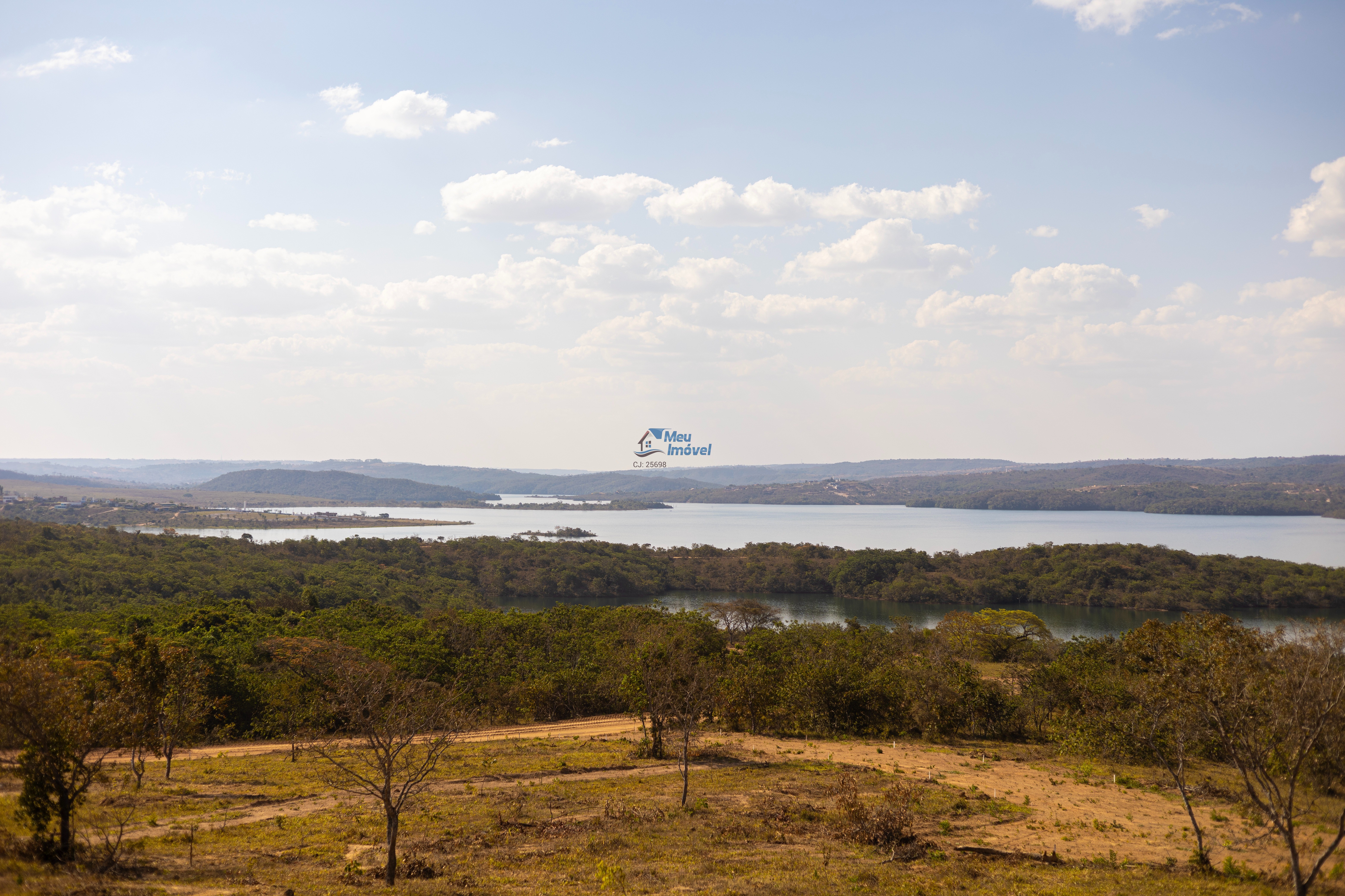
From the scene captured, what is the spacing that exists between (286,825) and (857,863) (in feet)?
40.2

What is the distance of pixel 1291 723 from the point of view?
1058 cm

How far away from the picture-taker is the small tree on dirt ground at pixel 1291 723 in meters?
10.5

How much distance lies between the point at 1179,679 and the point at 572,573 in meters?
91.1

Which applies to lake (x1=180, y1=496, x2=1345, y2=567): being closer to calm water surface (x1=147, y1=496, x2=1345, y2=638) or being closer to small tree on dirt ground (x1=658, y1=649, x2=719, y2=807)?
calm water surface (x1=147, y1=496, x2=1345, y2=638)

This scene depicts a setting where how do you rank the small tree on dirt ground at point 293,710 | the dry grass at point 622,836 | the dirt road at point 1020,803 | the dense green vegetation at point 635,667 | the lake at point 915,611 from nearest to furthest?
the dense green vegetation at point 635,667 → the dry grass at point 622,836 → the dirt road at point 1020,803 → the small tree on dirt ground at point 293,710 → the lake at point 915,611

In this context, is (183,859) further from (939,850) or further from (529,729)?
(529,729)

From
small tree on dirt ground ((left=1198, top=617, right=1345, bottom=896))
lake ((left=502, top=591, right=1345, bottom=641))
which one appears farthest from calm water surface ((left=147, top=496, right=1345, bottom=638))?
small tree on dirt ground ((left=1198, top=617, right=1345, bottom=896))

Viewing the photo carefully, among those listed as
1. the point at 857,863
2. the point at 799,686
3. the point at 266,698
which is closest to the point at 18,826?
the point at 857,863

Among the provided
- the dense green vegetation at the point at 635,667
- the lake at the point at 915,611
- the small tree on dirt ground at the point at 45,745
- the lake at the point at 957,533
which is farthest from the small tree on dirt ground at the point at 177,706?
the lake at the point at 957,533

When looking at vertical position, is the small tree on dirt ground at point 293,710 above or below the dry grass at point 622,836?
below

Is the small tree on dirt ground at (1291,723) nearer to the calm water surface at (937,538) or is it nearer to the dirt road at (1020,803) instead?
the dirt road at (1020,803)

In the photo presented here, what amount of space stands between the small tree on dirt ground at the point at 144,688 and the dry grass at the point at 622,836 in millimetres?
1084

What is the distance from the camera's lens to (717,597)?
99.1 m

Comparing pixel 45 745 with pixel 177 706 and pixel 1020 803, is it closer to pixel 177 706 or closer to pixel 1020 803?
pixel 177 706
